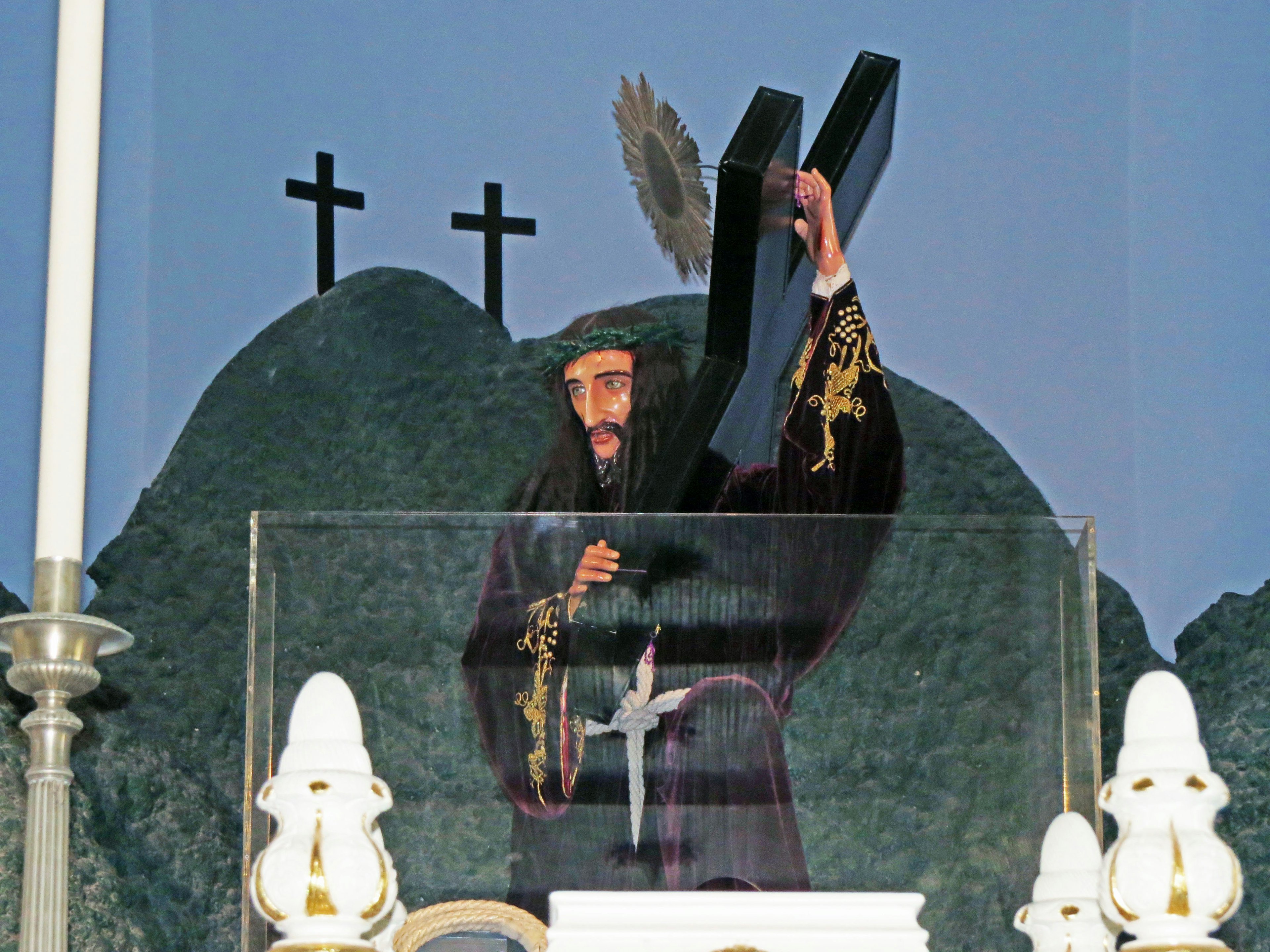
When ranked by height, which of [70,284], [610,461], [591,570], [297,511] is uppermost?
[610,461]

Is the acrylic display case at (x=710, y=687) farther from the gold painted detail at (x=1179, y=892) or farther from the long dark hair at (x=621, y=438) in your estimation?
the long dark hair at (x=621, y=438)

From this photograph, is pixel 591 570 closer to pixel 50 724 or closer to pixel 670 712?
pixel 670 712

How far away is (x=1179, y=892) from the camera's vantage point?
112 cm

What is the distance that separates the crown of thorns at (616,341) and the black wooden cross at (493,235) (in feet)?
0.44

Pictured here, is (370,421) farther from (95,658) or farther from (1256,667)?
A: (95,658)

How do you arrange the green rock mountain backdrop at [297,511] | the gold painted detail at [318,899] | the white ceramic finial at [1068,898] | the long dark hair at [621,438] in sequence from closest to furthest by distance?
the gold painted detail at [318,899]
the white ceramic finial at [1068,898]
the green rock mountain backdrop at [297,511]
the long dark hair at [621,438]

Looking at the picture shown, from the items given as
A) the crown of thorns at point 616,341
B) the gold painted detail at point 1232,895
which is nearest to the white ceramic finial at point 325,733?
the gold painted detail at point 1232,895

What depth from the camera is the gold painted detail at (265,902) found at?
3.67 ft

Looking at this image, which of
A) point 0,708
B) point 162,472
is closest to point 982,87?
point 162,472

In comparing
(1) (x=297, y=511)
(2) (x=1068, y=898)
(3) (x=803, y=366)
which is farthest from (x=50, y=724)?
(3) (x=803, y=366)

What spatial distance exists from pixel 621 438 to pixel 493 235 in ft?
1.48

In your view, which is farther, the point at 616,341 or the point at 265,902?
the point at 616,341

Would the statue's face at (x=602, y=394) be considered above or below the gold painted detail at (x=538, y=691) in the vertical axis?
above

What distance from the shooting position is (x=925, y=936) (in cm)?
117
